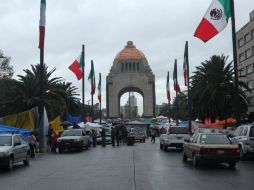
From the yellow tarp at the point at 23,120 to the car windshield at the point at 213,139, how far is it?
17.9m

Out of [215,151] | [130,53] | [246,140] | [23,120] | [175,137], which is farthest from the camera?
[130,53]

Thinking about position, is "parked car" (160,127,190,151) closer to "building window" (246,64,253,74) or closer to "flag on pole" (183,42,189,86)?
"flag on pole" (183,42,189,86)

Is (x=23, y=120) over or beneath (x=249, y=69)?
beneath

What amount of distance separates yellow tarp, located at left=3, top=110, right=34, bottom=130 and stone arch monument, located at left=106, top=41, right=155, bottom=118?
89.7 meters

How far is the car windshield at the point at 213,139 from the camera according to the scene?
18731 mm

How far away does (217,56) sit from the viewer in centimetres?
5516

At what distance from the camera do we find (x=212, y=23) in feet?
80.0

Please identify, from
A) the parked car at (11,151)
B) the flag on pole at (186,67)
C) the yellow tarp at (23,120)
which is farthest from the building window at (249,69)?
the parked car at (11,151)

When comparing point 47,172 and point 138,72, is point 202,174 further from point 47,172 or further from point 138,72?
point 138,72

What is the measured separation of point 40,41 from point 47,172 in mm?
15328

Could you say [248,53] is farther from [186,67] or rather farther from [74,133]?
[74,133]

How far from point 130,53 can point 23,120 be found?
97028mm

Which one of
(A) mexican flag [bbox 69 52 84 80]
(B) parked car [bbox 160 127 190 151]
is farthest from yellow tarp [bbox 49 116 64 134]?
(B) parked car [bbox 160 127 190 151]

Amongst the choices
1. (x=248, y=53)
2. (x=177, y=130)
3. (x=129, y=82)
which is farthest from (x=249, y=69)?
(x=129, y=82)
